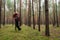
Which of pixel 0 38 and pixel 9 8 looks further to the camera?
pixel 9 8

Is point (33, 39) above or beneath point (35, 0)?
beneath

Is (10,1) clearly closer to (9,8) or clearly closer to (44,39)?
(9,8)

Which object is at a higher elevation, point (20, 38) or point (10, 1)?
point (10, 1)

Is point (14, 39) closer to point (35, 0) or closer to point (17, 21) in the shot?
point (17, 21)

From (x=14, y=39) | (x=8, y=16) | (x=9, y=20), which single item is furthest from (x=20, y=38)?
(x=9, y=20)

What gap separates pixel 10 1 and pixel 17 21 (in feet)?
131

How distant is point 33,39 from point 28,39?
512mm

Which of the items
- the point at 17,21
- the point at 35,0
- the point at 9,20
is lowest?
the point at 9,20

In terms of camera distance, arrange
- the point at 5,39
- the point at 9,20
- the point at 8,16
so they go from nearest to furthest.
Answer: the point at 5,39 → the point at 8,16 → the point at 9,20

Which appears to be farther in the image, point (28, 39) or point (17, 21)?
point (17, 21)

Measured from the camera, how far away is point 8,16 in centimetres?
5969

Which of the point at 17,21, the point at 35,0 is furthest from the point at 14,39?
the point at 35,0

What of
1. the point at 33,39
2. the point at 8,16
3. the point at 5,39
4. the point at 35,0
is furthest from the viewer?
the point at 8,16

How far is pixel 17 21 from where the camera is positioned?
632 inches
